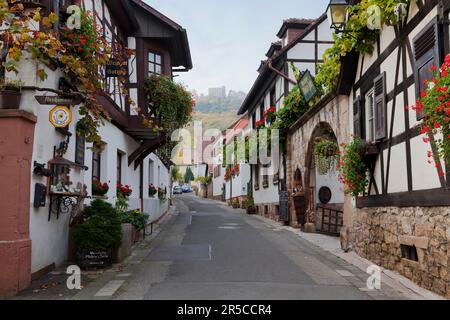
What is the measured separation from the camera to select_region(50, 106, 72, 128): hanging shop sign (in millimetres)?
7727

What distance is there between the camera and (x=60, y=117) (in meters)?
7.73

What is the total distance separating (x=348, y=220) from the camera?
36.6 ft

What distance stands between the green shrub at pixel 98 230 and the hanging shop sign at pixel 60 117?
189 centimetres

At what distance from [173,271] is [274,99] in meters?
14.1

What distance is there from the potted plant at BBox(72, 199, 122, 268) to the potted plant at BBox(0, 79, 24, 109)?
2.52m

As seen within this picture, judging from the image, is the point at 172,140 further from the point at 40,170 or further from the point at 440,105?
the point at 440,105

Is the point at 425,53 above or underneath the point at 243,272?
above

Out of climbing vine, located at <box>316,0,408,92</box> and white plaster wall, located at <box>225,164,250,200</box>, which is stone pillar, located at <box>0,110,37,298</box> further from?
white plaster wall, located at <box>225,164,250,200</box>

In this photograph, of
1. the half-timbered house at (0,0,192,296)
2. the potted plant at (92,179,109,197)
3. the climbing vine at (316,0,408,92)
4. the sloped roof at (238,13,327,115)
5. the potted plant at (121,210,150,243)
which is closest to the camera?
the half-timbered house at (0,0,192,296)

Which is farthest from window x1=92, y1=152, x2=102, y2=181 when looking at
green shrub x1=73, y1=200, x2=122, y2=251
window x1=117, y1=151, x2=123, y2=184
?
green shrub x1=73, y1=200, x2=122, y2=251

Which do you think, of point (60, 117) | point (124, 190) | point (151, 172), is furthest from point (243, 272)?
point (151, 172)

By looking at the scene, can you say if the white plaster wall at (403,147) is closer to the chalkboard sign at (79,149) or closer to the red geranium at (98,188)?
the chalkboard sign at (79,149)

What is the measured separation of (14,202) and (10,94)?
1.56 meters
